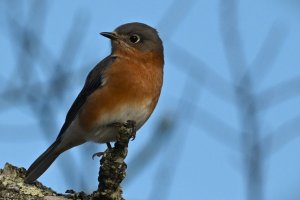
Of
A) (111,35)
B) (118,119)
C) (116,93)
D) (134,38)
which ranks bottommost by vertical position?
(118,119)

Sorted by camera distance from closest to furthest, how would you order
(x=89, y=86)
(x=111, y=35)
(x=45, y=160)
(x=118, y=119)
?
(x=118, y=119) < (x=45, y=160) < (x=89, y=86) < (x=111, y=35)

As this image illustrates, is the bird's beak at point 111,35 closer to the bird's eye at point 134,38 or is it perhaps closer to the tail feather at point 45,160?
the bird's eye at point 134,38

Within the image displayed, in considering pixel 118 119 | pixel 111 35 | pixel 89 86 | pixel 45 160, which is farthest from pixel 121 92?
pixel 45 160

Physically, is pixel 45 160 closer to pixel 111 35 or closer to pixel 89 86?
pixel 89 86

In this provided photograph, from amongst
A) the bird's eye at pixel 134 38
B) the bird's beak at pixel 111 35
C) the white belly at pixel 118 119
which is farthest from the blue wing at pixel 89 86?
the white belly at pixel 118 119

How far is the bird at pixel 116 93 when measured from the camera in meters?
7.98

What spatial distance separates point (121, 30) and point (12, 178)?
4.38m

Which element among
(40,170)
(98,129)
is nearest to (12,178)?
(40,170)

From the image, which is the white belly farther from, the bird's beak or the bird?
the bird's beak

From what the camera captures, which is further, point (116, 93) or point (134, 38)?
point (134, 38)

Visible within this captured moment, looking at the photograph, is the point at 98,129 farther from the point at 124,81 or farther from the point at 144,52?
the point at 144,52

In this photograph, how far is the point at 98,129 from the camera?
807cm

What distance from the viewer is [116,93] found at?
804 centimetres

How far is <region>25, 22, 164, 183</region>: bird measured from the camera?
7977mm
